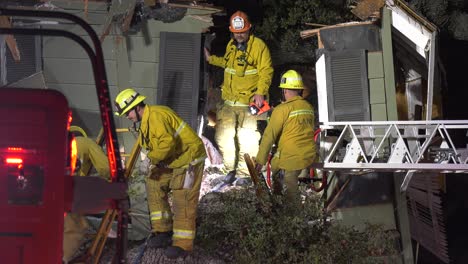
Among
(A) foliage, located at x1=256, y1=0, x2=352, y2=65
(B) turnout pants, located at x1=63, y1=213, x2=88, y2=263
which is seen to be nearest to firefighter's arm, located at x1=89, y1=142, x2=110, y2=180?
(B) turnout pants, located at x1=63, y1=213, x2=88, y2=263

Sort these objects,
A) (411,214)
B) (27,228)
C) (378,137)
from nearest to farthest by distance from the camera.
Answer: (27,228) < (378,137) < (411,214)

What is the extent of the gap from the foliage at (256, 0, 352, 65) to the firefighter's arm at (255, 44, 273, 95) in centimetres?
206

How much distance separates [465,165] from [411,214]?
3.43 m

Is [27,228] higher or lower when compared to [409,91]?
lower

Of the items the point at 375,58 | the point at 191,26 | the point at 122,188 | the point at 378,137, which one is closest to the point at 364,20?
the point at 375,58

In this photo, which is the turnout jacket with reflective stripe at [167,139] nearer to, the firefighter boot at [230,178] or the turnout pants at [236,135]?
the firefighter boot at [230,178]

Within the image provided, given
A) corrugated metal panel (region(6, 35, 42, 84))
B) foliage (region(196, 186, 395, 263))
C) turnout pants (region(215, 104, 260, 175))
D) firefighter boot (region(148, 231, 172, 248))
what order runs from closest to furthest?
firefighter boot (region(148, 231, 172, 248))
foliage (region(196, 186, 395, 263))
corrugated metal panel (region(6, 35, 42, 84))
turnout pants (region(215, 104, 260, 175))

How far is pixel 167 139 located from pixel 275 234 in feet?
5.95

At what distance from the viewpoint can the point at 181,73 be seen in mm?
10445

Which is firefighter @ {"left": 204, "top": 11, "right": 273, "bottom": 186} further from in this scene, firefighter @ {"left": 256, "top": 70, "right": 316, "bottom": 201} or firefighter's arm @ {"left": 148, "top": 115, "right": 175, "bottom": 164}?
firefighter's arm @ {"left": 148, "top": 115, "right": 175, "bottom": 164}

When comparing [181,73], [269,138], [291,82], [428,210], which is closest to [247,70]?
[181,73]

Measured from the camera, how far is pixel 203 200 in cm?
978

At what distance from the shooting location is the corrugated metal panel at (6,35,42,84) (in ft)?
33.4

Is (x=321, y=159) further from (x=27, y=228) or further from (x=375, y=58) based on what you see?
(x=27, y=228)
